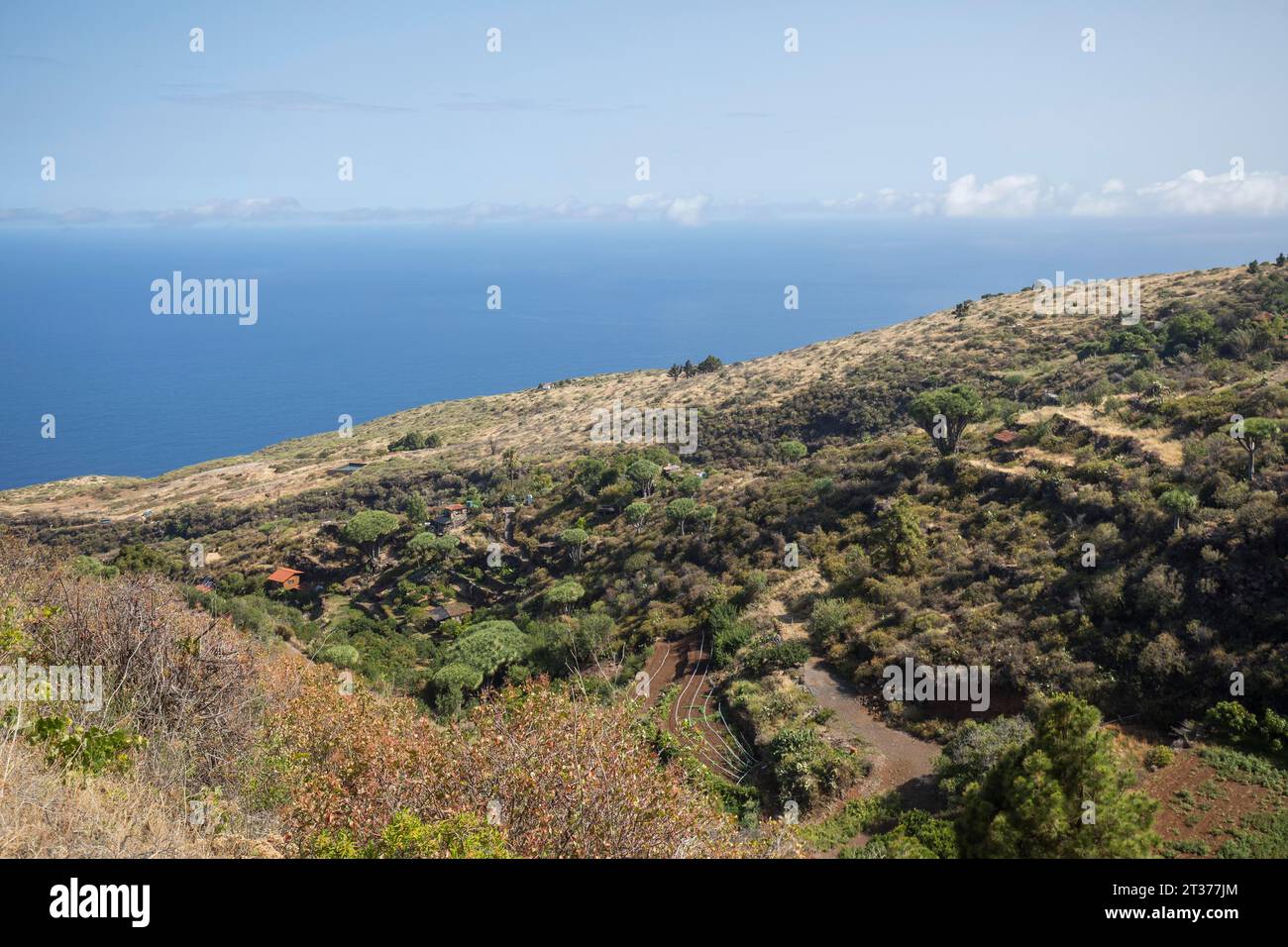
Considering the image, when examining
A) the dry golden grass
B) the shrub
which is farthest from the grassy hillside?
the dry golden grass

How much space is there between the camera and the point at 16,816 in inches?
257

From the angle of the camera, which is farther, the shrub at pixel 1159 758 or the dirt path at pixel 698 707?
the dirt path at pixel 698 707

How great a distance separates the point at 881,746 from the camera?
16969 mm

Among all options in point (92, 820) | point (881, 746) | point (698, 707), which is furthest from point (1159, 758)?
point (92, 820)

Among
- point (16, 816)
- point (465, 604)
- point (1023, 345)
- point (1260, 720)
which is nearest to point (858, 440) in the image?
point (1023, 345)

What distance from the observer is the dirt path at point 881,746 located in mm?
15516

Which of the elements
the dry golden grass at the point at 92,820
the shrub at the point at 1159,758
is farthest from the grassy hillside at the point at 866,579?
the dry golden grass at the point at 92,820

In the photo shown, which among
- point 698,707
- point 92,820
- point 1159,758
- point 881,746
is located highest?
point 92,820

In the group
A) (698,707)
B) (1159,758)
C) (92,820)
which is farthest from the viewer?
(698,707)

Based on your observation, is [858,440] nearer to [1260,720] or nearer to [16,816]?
[1260,720]

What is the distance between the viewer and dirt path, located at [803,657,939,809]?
15.5 m

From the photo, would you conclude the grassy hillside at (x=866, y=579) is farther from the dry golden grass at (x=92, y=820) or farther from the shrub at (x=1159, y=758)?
the dry golden grass at (x=92, y=820)

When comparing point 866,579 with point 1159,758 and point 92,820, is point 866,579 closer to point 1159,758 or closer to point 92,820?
point 1159,758

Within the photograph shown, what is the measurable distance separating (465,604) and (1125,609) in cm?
2509
